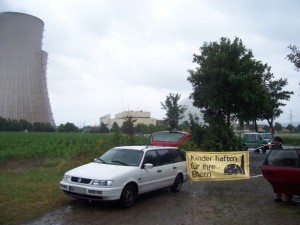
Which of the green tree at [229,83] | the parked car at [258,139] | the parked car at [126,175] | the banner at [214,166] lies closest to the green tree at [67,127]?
the parked car at [258,139]

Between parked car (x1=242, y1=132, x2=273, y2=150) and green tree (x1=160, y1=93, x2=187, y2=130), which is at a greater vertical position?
green tree (x1=160, y1=93, x2=187, y2=130)

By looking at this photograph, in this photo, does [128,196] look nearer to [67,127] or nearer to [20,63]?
[20,63]

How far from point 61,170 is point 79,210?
579 centimetres

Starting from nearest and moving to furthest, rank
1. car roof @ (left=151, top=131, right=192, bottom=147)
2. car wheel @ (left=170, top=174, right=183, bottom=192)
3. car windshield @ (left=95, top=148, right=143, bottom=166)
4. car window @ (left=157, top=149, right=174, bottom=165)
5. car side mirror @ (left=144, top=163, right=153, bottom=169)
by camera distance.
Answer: car side mirror @ (left=144, top=163, right=153, bottom=169) < car windshield @ (left=95, top=148, right=143, bottom=166) < car window @ (left=157, top=149, right=174, bottom=165) < car wheel @ (left=170, top=174, right=183, bottom=192) < car roof @ (left=151, top=131, right=192, bottom=147)

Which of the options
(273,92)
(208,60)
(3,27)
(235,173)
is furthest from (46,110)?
(235,173)

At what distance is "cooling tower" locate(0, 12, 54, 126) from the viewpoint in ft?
169

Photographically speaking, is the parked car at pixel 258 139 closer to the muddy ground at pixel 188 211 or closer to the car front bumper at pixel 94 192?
the muddy ground at pixel 188 211

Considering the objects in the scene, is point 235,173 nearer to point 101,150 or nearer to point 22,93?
point 101,150

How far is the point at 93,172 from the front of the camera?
8.16m

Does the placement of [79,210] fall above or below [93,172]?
below

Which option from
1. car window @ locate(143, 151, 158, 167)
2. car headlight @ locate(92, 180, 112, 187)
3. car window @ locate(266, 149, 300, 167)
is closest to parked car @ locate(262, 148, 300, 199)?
car window @ locate(266, 149, 300, 167)

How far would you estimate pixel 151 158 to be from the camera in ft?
31.0

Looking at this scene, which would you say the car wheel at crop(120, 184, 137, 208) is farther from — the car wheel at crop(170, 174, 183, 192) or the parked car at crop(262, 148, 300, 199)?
the parked car at crop(262, 148, 300, 199)

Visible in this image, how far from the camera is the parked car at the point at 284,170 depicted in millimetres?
8148
